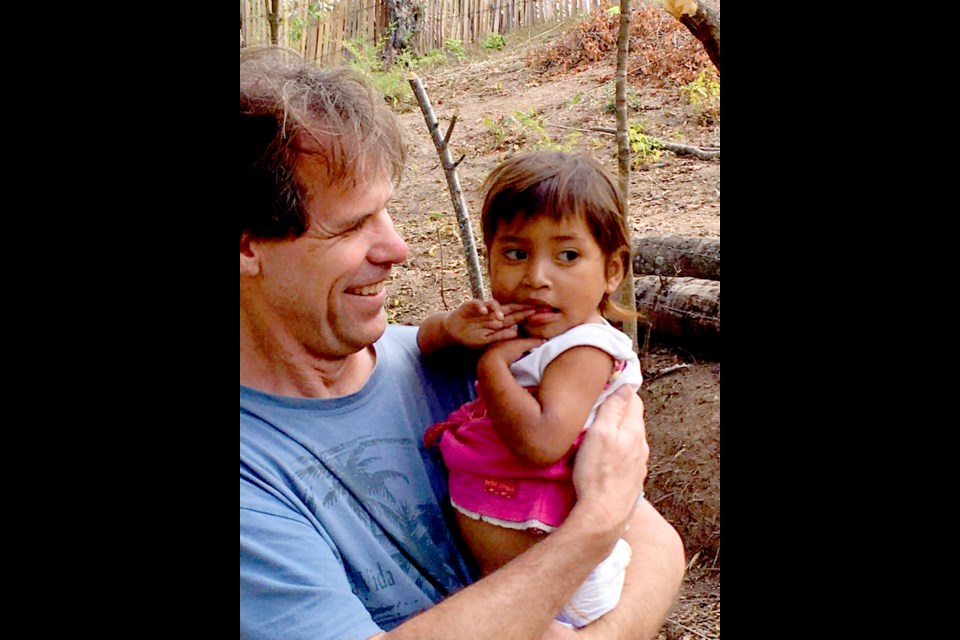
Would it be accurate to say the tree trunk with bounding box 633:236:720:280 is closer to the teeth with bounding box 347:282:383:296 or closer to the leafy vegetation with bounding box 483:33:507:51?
the teeth with bounding box 347:282:383:296

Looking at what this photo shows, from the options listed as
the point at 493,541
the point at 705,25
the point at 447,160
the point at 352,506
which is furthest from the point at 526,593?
the point at 705,25

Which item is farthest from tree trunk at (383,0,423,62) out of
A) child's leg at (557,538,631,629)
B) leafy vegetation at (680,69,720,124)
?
child's leg at (557,538,631,629)

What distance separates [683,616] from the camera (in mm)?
3895

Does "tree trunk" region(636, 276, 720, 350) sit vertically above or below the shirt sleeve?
below

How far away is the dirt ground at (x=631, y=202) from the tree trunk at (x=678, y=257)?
295 millimetres

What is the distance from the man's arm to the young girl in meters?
0.07

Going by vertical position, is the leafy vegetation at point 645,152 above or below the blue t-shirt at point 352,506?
above

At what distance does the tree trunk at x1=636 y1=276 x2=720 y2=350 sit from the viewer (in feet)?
15.8

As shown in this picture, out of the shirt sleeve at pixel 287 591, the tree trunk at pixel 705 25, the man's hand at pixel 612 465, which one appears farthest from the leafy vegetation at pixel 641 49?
the shirt sleeve at pixel 287 591

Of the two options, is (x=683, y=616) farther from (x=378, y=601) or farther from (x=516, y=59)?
(x=516, y=59)

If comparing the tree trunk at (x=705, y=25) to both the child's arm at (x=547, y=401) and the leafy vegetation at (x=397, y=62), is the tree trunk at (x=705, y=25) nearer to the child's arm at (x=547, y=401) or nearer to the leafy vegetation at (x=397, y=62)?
the child's arm at (x=547, y=401)

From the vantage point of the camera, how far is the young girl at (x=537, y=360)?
1.86m
